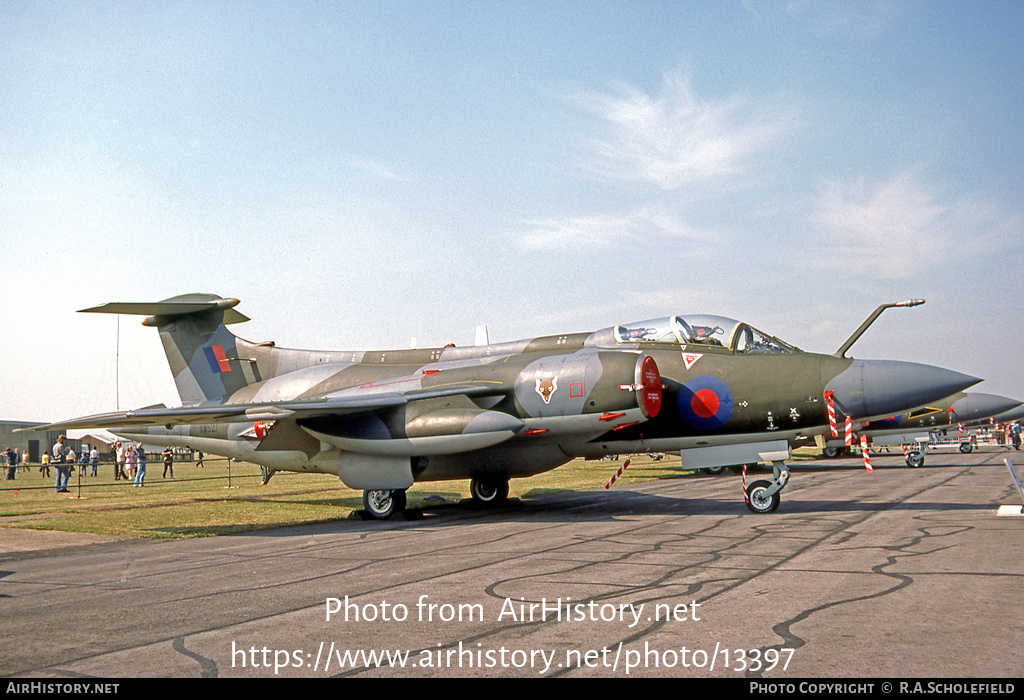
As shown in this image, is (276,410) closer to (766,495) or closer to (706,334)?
(706,334)

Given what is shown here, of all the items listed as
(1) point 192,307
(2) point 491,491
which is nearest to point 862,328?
(2) point 491,491

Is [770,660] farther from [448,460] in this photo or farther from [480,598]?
[448,460]

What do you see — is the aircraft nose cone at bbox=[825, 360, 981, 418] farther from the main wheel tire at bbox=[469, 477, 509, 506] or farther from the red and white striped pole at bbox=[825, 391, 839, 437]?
the main wheel tire at bbox=[469, 477, 509, 506]

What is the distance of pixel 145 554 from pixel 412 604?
17.5 feet

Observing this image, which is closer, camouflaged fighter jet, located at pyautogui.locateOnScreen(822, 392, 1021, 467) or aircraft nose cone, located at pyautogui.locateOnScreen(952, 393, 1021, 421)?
camouflaged fighter jet, located at pyautogui.locateOnScreen(822, 392, 1021, 467)

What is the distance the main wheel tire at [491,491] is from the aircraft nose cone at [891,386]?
6.92 meters

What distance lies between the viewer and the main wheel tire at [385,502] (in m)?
13.4

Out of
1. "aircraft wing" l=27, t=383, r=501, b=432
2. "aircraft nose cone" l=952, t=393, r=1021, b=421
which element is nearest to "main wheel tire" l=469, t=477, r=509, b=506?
"aircraft wing" l=27, t=383, r=501, b=432

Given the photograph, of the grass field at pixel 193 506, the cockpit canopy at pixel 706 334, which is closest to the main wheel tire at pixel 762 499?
the cockpit canopy at pixel 706 334

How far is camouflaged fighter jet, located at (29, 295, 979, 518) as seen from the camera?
11.6 meters

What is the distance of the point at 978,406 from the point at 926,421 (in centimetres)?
624

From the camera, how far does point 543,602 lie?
18.9ft

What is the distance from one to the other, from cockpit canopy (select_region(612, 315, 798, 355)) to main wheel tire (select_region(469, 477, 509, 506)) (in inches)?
168
